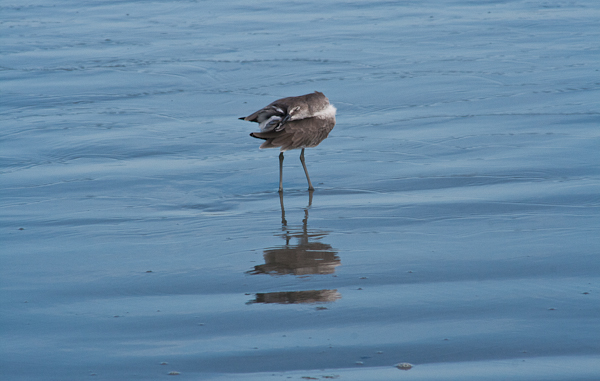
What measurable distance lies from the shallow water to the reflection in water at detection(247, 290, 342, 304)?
0.02 m

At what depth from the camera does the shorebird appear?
23.0 feet

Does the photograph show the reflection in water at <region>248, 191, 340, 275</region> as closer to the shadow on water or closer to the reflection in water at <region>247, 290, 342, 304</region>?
the shadow on water

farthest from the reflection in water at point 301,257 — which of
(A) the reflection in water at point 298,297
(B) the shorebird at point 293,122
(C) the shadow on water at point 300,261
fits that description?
(B) the shorebird at point 293,122

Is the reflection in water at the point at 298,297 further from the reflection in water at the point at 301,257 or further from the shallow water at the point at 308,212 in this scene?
the reflection in water at the point at 301,257

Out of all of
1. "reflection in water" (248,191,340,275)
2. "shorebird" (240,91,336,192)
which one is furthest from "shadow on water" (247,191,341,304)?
"shorebird" (240,91,336,192)

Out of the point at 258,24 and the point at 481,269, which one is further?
the point at 258,24

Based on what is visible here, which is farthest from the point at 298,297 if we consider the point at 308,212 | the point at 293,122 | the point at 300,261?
the point at 293,122

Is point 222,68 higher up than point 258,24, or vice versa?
point 258,24

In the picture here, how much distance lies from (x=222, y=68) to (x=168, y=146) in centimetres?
413

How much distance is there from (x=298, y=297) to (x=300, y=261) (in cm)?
68

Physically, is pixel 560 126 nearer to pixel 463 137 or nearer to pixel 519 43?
pixel 463 137

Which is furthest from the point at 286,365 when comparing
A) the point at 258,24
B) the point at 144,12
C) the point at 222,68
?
the point at 144,12

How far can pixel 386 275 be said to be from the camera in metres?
4.82

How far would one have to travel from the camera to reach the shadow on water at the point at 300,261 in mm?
4492
